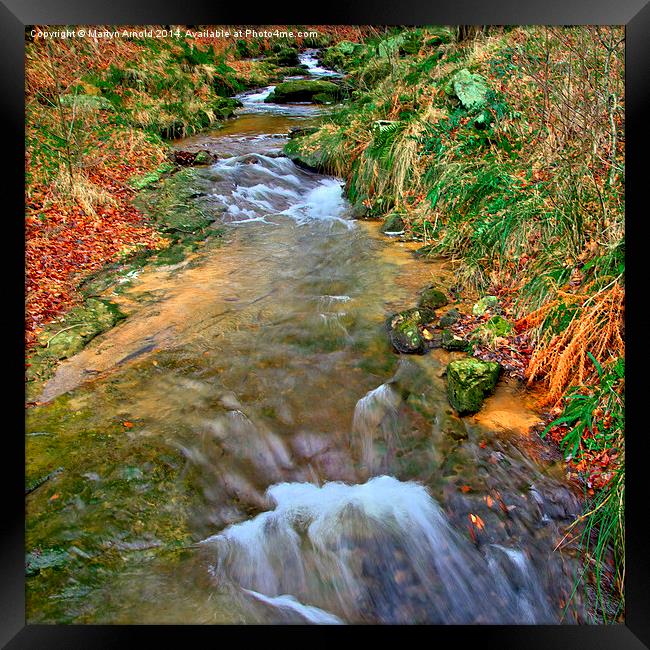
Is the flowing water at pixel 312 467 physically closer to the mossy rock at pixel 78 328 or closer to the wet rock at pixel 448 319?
the mossy rock at pixel 78 328

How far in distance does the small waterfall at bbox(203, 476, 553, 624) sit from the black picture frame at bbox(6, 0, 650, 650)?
1.99 ft

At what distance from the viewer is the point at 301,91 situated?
40.0 feet

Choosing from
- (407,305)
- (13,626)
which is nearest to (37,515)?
(13,626)

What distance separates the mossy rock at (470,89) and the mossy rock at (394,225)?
1514mm

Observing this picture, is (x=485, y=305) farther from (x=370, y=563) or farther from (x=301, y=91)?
(x=301, y=91)

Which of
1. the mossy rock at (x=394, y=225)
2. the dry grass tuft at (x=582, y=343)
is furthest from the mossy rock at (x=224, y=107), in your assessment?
the dry grass tuft at (x=582, y=343)

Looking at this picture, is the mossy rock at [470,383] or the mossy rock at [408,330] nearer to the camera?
the mossy rock at [470,383]

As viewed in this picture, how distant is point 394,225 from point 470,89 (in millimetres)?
1864

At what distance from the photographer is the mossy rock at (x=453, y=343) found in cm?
400

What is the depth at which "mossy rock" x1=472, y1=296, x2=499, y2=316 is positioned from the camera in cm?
429

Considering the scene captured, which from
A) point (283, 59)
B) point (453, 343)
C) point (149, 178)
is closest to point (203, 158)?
point (149, 178)

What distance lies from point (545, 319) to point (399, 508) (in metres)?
1.71

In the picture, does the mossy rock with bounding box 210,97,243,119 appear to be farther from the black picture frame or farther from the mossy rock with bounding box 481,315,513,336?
the black picture frame
